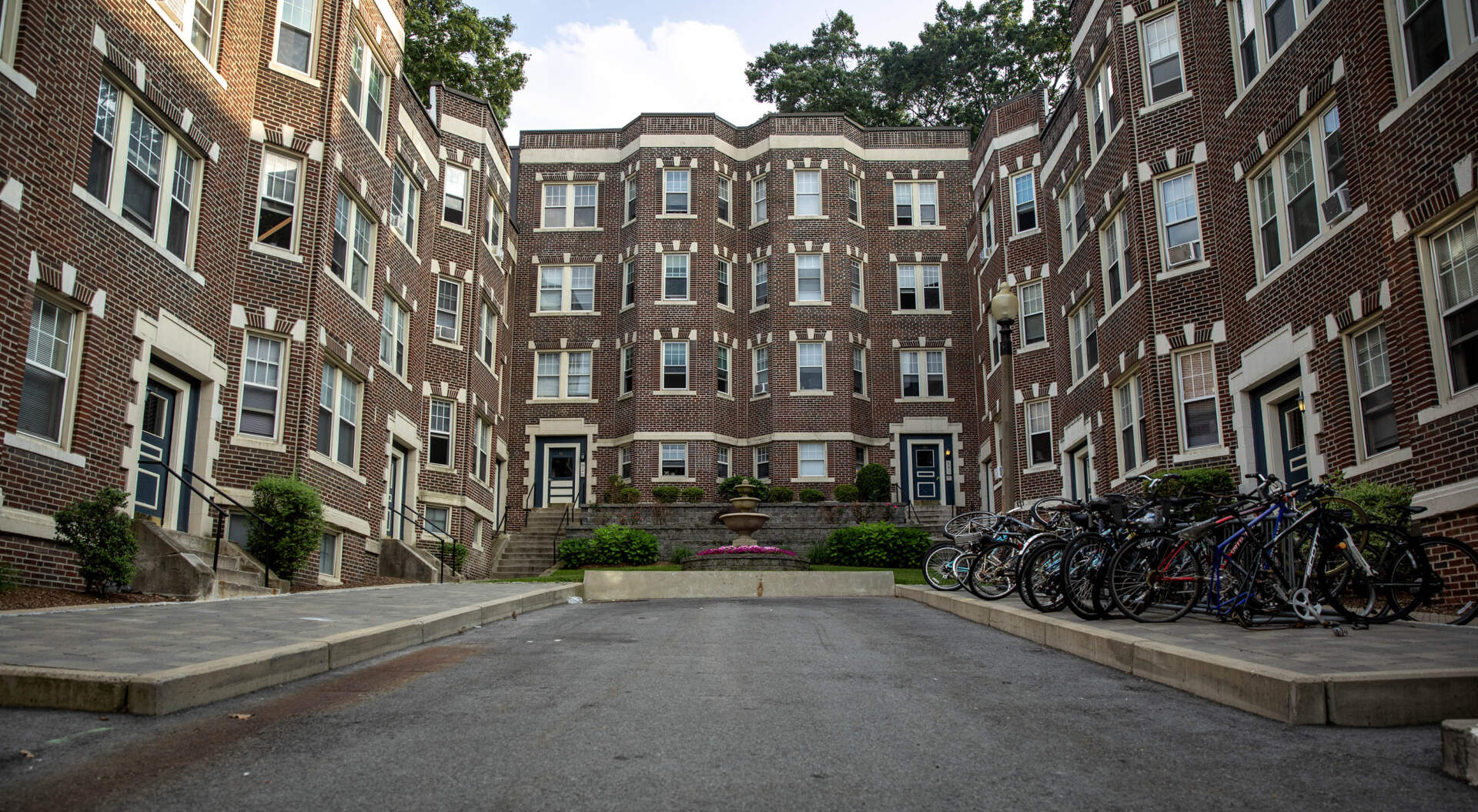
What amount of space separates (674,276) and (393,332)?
13863mm

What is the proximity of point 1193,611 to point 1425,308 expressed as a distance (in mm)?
4517

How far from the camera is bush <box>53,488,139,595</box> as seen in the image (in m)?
12.5

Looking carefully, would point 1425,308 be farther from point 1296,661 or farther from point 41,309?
point 41,309

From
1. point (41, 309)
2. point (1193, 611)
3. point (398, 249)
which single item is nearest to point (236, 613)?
point (41, 309)

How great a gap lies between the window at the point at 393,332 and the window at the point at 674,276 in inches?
496

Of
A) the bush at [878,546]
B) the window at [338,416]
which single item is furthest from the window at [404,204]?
the bush at [878,546]

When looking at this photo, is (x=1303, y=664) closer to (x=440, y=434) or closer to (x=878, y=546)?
(x=878, y=546)

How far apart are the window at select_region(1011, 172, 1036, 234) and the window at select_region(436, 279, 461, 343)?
1581cm

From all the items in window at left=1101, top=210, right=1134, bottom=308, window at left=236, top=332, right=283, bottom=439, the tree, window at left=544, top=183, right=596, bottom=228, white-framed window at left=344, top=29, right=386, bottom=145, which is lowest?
window at left=236, top=332, right=283, bottom=439

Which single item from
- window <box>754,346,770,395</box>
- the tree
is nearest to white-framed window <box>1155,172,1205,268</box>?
window <box>754,346,770,395</box>

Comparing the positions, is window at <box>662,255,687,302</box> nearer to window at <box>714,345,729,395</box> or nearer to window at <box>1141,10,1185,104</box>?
window at <box>714,345,729,395</box>

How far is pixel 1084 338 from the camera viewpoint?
25141 mm

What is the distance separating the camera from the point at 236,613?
10898 millimetres

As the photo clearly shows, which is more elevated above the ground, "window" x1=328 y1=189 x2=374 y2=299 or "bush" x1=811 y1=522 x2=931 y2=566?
"window" x1=328 y1=189 x2=374 y2=299
